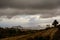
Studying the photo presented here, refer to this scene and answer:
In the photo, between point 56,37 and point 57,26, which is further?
point 57,26

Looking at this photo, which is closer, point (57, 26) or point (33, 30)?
point (33, 30)

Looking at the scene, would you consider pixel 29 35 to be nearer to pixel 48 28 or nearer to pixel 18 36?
pixel 18 36

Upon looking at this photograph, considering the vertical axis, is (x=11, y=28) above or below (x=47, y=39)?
above

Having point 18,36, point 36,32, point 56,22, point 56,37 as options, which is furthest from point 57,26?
point 18,36

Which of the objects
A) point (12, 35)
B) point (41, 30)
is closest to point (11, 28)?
point (12, 35)

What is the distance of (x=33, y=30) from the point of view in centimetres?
1127

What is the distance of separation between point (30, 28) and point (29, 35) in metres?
0.48

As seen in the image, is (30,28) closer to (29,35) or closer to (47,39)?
(29,35)

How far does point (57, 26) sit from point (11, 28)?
322 centimetres

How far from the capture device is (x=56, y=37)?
11.4 meters

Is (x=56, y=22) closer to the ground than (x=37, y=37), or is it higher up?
higher up

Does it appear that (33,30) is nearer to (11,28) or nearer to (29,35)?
(29,35)

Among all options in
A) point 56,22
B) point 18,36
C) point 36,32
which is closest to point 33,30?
point 36,32

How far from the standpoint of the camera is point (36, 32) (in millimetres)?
11219
